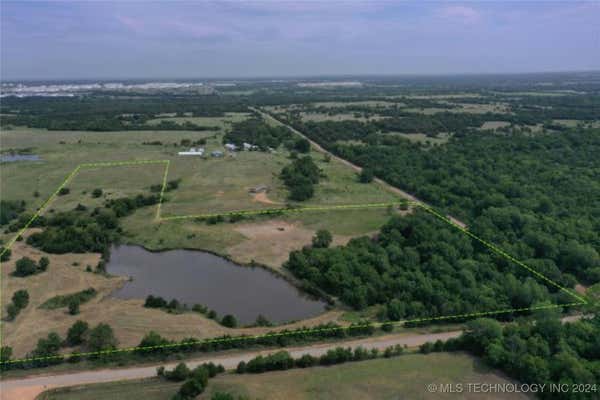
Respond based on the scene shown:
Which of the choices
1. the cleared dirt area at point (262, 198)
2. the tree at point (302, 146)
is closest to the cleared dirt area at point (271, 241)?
the cleared dirt area at point (262, 198)

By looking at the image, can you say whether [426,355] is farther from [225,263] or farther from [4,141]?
[4,141]

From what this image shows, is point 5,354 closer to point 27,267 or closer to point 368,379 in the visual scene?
point 27,267

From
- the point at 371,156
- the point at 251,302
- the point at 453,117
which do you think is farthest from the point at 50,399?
the point at 453,117

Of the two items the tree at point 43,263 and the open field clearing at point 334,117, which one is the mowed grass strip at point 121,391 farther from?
the open field clearing at point 334,117

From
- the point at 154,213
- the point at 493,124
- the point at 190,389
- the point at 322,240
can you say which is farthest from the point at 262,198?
the point at 493,124

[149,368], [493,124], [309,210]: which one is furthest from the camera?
[493,124]

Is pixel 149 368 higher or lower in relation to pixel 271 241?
lower
